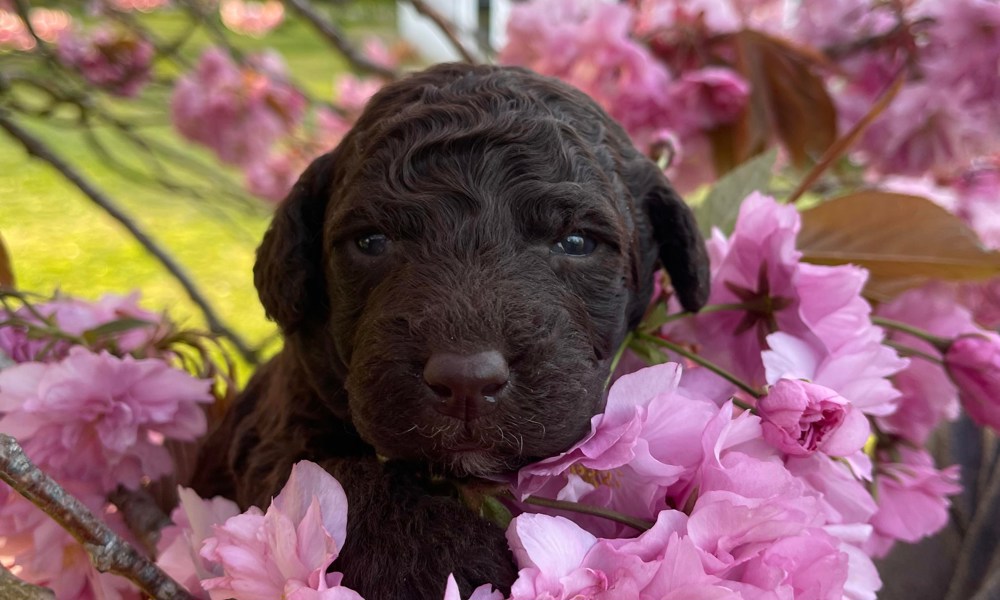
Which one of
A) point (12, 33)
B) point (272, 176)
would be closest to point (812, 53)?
point (272, 176)

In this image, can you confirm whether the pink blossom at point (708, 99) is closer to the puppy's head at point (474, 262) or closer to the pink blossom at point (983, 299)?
the pink blossom at point (983, 299)

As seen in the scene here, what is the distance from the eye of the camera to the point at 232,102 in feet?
9.15

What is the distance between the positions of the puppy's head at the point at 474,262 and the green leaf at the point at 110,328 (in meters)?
0.24

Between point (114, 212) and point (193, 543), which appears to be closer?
point (193, 543)

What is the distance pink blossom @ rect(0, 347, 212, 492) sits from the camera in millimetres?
820

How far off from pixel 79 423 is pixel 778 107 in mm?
1360

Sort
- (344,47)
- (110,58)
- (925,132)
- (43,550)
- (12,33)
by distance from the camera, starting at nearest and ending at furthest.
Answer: (43,550) < (925,132) < (344,47) < (110,58) < (12,33)

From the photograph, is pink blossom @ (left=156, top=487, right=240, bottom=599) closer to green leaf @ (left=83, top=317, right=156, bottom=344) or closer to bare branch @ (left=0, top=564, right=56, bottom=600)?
bare branch @ (left=0, top=564, right=56, bottom=600)

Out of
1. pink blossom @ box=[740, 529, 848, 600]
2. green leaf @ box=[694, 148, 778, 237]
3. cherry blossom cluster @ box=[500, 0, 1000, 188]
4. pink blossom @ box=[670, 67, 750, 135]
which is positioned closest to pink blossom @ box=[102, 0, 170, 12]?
cherry blossom cluster @ box=[500, 0, 1000, 188]

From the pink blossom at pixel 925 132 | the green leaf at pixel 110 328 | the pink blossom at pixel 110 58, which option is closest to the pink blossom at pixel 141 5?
the pink blossom at pixel 110 58

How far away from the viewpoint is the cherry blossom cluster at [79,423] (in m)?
0.82

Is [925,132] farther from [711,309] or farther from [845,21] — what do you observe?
[711,309]

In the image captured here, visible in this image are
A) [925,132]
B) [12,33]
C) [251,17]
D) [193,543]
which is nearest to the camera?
[193,543]

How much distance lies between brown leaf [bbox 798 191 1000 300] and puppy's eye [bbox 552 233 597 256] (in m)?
0.41
